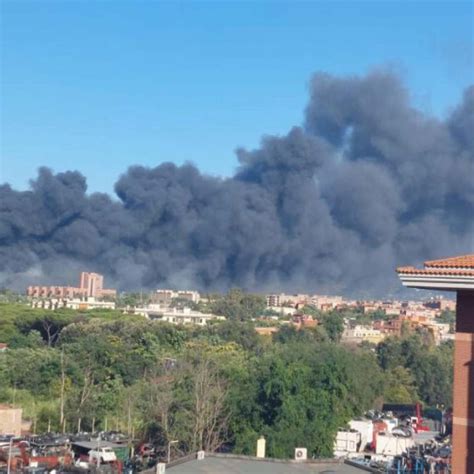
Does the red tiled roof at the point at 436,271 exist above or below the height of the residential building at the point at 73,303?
below

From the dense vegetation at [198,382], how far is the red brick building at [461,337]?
7.18 meters

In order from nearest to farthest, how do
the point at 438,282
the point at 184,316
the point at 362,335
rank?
the point at 438,282 < the point at 362,335 < the point at 184,316

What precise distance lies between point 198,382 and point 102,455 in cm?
211

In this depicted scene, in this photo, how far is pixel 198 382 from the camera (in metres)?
13.8

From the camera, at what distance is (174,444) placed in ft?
42.6

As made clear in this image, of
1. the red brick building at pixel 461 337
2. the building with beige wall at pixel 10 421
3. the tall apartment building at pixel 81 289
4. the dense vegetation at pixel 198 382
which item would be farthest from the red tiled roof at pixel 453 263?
the tall apartment building at pixel 81 289

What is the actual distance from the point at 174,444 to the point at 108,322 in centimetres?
1290

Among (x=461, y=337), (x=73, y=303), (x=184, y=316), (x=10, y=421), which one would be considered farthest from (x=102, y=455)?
(x=73, y=303)

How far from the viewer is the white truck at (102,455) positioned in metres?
12.1

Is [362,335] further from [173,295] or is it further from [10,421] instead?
[10,421]

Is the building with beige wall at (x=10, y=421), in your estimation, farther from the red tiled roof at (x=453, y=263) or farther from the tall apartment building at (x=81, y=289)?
the tall apartment building at (x=81, y=289)

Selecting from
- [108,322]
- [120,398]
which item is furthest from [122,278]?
[120,398]

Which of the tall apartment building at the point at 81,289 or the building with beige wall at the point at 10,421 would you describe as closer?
the building with beige wall at the point at 10,421

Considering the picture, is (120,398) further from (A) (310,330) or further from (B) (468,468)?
(A) (310,330)
